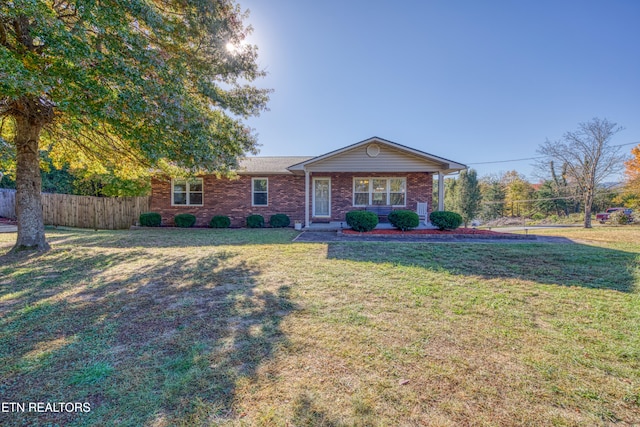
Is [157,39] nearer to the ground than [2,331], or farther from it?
farther from it

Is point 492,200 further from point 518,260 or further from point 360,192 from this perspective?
point 518,260

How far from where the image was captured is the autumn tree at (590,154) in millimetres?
16734

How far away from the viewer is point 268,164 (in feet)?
51.3

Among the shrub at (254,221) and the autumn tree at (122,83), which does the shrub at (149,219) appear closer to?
the shrub at (254,221)

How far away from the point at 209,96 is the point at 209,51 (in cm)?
143

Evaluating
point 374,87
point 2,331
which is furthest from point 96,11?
point 374,87

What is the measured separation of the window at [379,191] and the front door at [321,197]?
4.53 feet

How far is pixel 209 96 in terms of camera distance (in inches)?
306

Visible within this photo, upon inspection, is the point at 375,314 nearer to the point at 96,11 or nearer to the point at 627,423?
the point at 627,423

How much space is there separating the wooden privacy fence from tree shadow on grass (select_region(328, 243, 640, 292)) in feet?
38.2

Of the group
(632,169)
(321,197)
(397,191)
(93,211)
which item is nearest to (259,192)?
(321,197)

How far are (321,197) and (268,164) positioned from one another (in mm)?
3853

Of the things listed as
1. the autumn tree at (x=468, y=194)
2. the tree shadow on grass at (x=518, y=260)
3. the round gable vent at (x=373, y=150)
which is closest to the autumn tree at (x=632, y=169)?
the autumn tree at (x=468, y=194)

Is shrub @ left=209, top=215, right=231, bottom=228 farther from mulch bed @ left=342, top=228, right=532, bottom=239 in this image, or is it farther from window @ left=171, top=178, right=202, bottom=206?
mulch bed @ left=342, top=228, right=532, bottom=239
